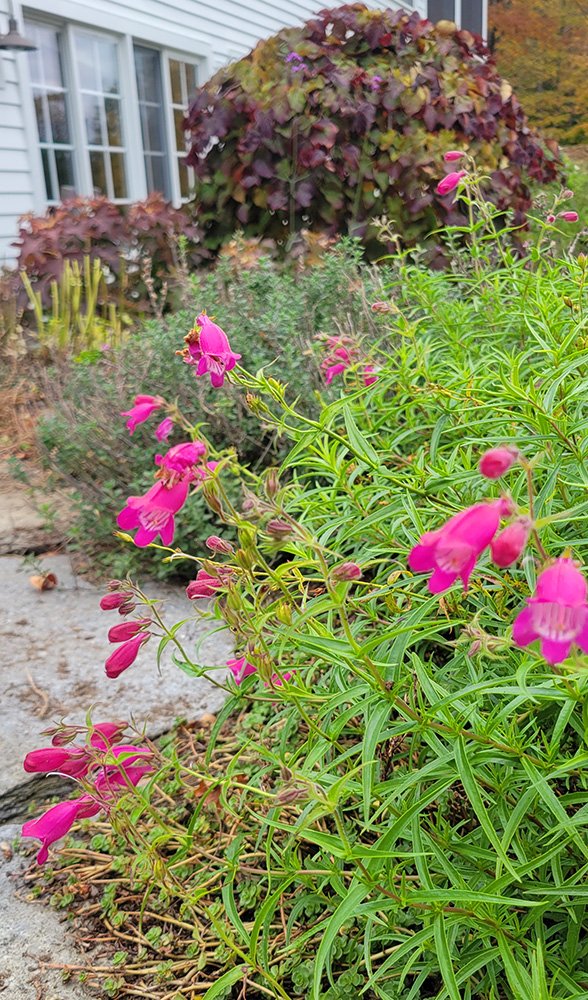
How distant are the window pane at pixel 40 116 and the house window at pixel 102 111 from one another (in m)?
0.47

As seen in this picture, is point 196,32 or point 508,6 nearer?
point 196,32

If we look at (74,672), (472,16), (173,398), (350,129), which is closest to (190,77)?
(350,129)

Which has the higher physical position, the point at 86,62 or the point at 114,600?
the point at 86,62

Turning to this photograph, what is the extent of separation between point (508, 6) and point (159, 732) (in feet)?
66.5

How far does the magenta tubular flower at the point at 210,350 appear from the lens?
1230mm

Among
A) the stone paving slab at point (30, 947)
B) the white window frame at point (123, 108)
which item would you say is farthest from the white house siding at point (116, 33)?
the stone paving slab at point (30, 947)

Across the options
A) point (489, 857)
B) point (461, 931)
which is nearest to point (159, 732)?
point (461, 931)

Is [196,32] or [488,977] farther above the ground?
[196,32]

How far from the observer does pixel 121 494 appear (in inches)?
121

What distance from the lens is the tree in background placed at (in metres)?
17.4

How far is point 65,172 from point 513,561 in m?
7.23

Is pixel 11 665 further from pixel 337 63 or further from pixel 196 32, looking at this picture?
pixel 196 32

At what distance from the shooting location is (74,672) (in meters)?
2.34

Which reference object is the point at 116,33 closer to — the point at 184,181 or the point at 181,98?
the point at 181,98
